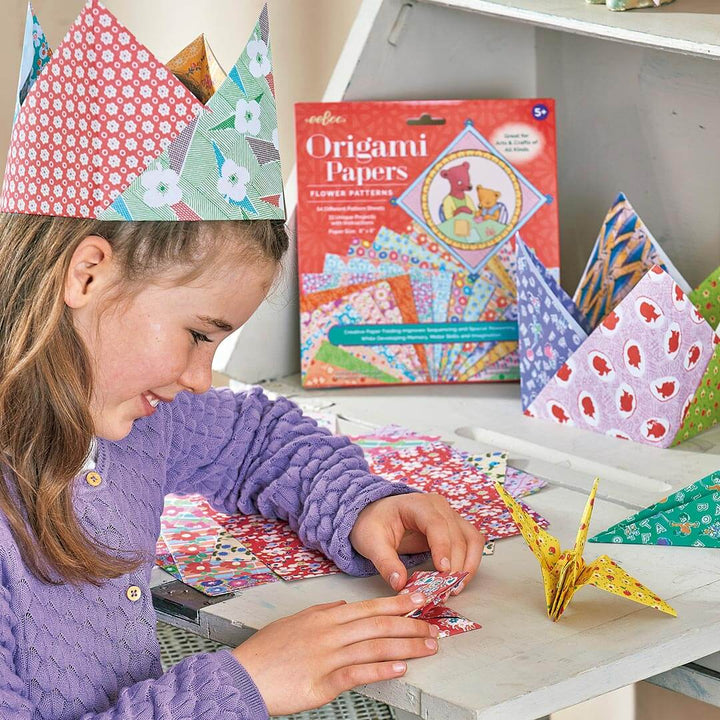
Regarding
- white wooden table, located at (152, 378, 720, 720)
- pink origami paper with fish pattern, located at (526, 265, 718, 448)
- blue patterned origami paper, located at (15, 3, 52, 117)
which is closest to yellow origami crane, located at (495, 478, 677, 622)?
white wooden table, located at (152, 378, 720, 720)

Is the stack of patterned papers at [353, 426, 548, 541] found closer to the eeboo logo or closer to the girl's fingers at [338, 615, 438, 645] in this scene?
the girl's fingers at [338, 615, 438, 645]

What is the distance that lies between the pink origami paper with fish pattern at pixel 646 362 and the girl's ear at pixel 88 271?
1.93ft

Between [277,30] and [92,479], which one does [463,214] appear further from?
[277,30]

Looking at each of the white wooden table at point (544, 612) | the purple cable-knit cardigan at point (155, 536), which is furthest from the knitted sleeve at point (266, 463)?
the white wooden table at point (544, 612)

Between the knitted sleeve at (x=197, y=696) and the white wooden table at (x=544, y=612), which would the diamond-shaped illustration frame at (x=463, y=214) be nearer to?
the white wooden table at (x=544, y=612)

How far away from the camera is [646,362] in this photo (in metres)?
1.29

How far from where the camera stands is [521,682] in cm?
80

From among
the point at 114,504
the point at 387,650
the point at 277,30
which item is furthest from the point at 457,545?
the point at 277,30

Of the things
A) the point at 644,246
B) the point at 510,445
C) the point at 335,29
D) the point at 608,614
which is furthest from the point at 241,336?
the point at 335,29

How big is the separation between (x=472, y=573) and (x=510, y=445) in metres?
0.35

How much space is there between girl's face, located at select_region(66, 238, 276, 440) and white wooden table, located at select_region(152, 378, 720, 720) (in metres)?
0.18

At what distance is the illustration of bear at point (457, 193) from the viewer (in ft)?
4.90

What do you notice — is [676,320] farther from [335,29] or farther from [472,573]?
[335,29]

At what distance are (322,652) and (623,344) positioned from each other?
56 centimetres
